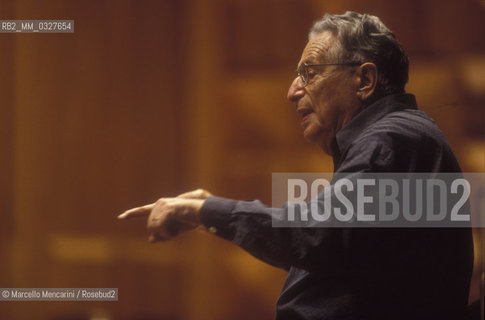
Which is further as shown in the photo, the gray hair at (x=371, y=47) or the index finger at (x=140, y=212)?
the gray hair at (x=371, y=47)

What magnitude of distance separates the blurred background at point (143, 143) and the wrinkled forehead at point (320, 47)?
138 cm

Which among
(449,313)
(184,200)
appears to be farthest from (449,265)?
(184,200)

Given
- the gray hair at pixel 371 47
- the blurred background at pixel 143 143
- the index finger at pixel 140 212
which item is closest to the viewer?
the index finger at pixel 140 212

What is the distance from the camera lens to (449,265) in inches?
38.5

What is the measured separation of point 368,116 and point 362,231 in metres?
0.30

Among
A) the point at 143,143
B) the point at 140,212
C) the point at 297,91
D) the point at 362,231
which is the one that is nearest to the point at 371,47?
the point at 297,91

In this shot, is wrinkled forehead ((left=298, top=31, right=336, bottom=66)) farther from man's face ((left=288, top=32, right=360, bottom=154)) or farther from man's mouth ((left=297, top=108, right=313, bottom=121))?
man's mouth ((left=297, top=108, right=313, bottom=121))

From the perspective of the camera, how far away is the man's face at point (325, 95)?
1129 mm

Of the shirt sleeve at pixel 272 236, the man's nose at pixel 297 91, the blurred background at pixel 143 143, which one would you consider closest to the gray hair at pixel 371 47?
the man's nose at pixel 297 91

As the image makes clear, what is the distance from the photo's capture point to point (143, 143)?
2.93m

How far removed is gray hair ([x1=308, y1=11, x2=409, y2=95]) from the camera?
3.69ft

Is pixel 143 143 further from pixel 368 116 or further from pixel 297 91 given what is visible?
pixel 368 116

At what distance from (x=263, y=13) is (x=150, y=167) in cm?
102

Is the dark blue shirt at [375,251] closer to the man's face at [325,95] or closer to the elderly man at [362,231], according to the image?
the elderly man at [362,231]
